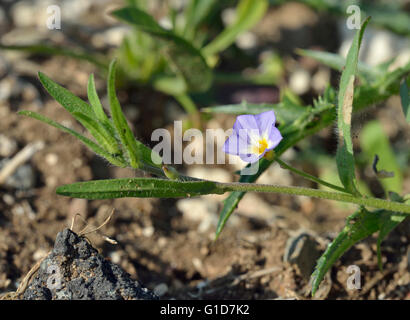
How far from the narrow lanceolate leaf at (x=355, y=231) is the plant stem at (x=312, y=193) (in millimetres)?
81

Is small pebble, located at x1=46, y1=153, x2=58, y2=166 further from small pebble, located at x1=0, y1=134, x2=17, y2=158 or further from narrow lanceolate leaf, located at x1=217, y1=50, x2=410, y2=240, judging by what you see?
narrow lanceolate leaf, located at x1=217, y1=50, x2=410, y2=240

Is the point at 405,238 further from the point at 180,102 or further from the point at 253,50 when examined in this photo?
the point at 253,50

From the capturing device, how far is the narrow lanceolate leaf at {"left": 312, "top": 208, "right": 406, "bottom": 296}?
6.29 feet

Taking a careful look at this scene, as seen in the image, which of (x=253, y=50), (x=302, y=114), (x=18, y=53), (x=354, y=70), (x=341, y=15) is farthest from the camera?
(x=253, y=50)

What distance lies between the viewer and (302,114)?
2365 millimetres

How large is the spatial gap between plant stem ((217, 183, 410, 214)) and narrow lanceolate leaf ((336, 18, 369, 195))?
4cm

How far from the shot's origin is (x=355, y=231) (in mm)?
2020

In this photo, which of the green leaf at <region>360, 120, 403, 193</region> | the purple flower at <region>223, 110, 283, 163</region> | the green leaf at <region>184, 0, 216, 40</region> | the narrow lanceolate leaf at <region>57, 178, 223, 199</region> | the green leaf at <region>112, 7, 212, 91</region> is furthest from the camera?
the green leaf at <region>184, 0, 216, 40</region>

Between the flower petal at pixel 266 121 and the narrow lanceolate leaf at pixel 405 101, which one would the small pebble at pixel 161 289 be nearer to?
the flower petal at pixel 266 121

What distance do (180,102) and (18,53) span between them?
3.56ft

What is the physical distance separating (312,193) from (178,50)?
4.48ft

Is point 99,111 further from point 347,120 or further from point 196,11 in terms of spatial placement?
point 196,11

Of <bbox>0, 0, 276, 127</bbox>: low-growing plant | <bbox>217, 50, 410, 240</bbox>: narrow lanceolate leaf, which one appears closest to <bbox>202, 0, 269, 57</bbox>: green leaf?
<bbox>0, 0, 276, 127</bbox>: low-growing plant
